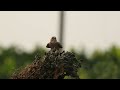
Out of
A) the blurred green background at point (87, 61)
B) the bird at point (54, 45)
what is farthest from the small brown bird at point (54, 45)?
the blurred green background at point (87, 61)

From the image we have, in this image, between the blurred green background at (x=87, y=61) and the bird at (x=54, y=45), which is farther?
the blurred green background at (x=87, y=61)

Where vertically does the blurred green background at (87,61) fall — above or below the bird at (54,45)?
below

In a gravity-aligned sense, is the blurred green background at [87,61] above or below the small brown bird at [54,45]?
below

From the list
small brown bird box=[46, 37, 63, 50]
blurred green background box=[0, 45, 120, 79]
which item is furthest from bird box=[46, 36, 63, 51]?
blurred green background box=[0, 45, 120, 79]

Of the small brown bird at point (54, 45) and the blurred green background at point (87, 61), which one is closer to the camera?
the small brown bird at point (54, 45)

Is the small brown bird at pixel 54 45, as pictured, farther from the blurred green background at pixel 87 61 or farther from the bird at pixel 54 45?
the blurred green background at pixel 87 61

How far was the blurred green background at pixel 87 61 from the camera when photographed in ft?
23.2

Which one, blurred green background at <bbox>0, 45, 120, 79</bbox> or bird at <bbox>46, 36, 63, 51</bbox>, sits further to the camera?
blurred green background at <bbox>0, 45, 120, 79</bbox>

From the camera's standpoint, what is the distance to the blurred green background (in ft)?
23.2

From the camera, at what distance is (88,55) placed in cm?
794

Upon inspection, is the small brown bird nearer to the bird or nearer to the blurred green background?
the bird

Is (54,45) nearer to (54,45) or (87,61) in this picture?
(54,45)
